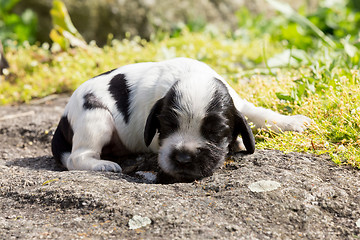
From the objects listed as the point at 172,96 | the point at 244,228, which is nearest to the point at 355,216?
the point at 244,228

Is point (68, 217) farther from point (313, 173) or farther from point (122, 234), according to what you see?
point (313, 173)

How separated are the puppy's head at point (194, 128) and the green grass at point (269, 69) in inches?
31.7

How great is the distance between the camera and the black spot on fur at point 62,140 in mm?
4941

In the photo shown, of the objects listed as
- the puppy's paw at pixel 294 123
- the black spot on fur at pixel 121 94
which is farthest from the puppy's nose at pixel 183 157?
the puppy's paw at pixel 294 123

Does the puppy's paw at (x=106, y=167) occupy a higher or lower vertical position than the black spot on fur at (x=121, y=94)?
lower

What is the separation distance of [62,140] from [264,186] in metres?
2.40

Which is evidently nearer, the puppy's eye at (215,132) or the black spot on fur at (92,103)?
the puppy's eye at (215,132)

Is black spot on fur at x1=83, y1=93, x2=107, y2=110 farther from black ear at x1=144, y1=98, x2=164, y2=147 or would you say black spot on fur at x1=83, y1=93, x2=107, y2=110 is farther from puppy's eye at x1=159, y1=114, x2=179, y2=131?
puppy's eye at x1=159, y1=114, x2=179, y2=131

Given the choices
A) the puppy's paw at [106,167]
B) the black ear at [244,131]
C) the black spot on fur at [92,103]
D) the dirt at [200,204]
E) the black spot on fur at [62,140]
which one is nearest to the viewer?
the dirt at [200,204]

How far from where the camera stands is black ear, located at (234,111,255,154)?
4.13 m

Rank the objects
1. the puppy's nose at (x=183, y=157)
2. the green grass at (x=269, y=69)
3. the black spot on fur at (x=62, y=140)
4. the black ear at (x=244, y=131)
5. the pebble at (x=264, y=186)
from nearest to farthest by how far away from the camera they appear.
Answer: the pebble at (x=264, y=186) < the puppy's nose at (x=183, y=157) < the black ear at (x=244, y=131) < the green grass at (x=269, y=69) < the black spot on fur at (x=62, y=140)

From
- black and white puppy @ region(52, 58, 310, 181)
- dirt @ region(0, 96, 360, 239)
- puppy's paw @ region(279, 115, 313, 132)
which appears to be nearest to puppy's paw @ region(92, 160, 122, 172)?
black and white puppy @ region(52, 58, 310, 181)

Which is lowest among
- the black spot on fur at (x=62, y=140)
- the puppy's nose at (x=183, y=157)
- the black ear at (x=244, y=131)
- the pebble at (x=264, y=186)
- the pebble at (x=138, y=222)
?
the black spot on fur at (x=62, y=140)

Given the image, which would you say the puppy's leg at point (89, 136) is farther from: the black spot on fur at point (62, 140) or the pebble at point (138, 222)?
the pebble at point (138, 222)
